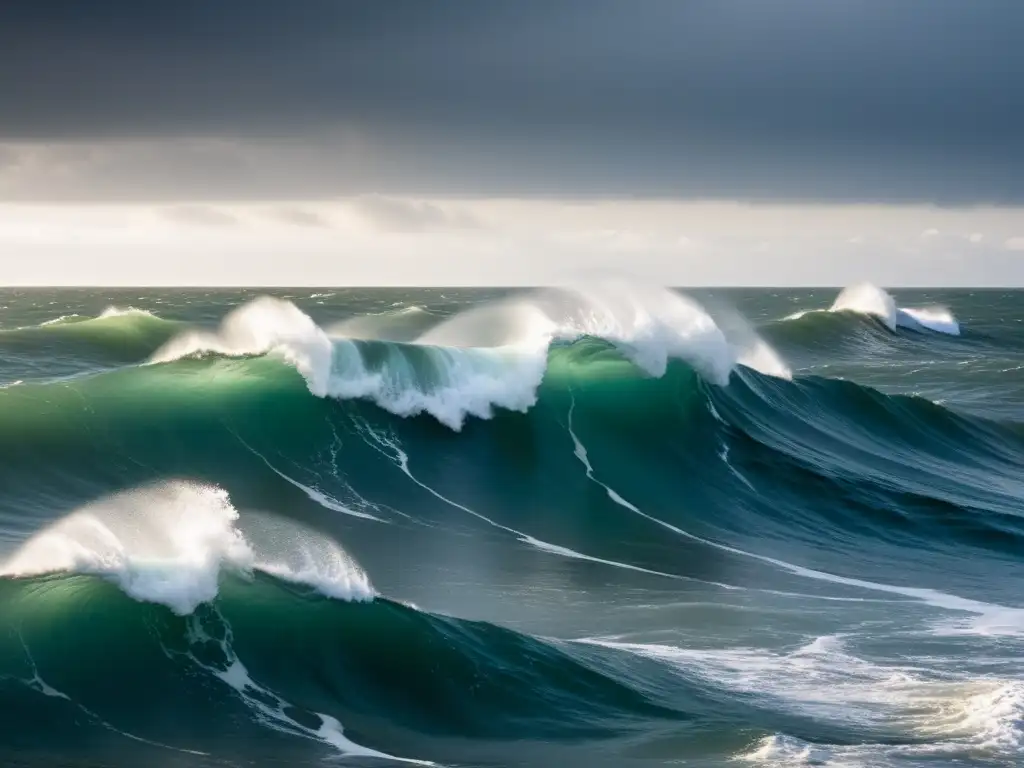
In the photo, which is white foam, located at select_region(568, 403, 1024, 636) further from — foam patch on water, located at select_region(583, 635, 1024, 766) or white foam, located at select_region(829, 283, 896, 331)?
white foam, located at select_region(829, 283, 896, 331)

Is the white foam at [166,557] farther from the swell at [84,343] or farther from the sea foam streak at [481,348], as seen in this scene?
the swell at [84,343]

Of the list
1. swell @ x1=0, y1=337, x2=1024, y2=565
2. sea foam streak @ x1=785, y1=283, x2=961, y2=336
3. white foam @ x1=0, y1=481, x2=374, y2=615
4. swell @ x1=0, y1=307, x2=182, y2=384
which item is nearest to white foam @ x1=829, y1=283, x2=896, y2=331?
sea foam streak @ x1=785, y1=283, x2=961, y2=336

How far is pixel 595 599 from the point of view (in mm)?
14000

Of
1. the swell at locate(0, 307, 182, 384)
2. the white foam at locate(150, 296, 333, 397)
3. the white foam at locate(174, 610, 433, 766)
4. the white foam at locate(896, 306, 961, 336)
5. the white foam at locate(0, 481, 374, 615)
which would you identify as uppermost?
the white foam at locate(896, 306, 961, 336)

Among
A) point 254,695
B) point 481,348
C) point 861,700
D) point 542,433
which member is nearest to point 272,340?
point 481,348

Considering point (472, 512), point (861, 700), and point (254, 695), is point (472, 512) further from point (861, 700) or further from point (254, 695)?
point (254, 695)

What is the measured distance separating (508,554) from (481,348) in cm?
738

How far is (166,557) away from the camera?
1089 centimetres

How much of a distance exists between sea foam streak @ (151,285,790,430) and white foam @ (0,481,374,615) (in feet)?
28.1

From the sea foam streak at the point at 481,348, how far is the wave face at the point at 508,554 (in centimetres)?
5

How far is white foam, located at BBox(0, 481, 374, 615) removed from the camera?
34.7 ft

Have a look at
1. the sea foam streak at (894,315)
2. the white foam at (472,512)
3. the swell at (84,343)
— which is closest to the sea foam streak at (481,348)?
the white foam at (472,512)

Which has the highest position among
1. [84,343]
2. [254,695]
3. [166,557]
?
[84,343]

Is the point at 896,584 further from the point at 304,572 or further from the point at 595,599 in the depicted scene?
the point at 304,572
